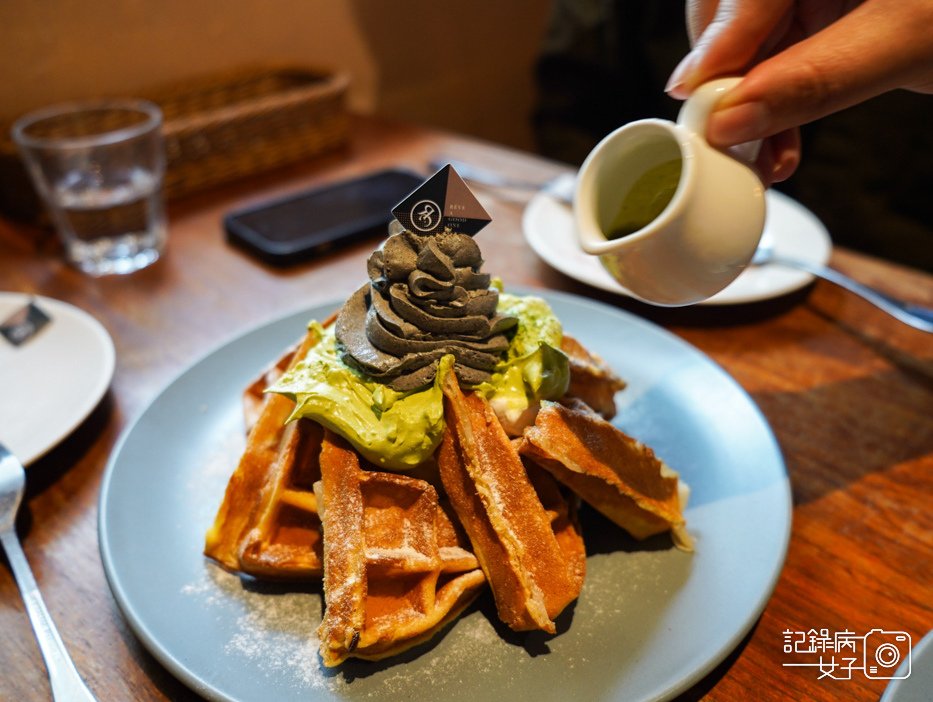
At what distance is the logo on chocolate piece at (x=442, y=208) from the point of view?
50.1 inches

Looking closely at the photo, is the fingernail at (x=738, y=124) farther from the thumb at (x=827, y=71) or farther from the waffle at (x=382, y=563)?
the waffle at (x=382, y=563)

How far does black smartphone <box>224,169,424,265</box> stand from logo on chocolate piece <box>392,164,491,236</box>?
3.30ft

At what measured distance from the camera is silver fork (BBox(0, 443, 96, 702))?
111 cm

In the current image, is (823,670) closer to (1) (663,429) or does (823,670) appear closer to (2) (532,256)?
(1) (663,429)

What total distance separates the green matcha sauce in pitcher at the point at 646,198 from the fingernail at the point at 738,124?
107mm

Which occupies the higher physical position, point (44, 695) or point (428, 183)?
point (428, 183)

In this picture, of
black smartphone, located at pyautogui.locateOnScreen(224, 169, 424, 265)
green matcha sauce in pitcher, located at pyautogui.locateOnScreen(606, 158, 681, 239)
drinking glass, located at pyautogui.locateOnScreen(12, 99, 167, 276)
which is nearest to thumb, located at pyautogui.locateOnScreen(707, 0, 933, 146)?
green matcha sauce in pitcher, located at pyautogui.locateOnScreen(606, 158, 681, 239)

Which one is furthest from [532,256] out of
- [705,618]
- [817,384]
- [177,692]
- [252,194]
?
[177,692]

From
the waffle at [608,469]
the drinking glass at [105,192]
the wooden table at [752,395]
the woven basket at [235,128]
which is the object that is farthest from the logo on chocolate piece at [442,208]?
the woven basket at [235,128]

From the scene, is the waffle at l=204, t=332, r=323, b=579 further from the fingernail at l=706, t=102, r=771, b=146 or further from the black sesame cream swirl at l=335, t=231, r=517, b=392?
the fingernail at l=706, t=102, r=771, b=146

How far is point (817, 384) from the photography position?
1.81 meters

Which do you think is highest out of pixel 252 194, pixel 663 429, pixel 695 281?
pixel 695 281

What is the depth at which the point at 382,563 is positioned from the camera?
119 centimetres

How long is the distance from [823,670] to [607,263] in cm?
70
